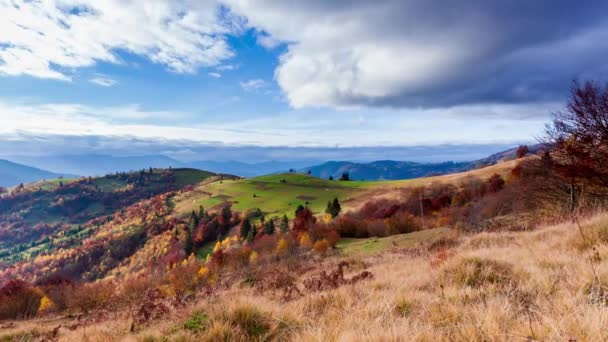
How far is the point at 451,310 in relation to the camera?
12.4 ft

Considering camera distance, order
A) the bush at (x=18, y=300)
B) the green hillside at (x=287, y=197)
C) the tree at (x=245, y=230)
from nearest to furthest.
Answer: the bush at (x=18, y=300) < the tree at (x=245, y=230) < the green hillside at (x=287, y=197)

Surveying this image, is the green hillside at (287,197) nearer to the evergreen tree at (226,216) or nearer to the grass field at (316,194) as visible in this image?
the grass field at (316,194)

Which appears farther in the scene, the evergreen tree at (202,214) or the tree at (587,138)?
the evergreen tree at (202,214)

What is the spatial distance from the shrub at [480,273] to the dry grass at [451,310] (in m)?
0.02

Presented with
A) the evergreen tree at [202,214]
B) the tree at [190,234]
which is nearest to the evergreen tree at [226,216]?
the tree at [190,234]

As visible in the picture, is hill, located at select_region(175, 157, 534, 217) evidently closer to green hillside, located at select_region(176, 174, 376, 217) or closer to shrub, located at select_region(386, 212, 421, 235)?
green hillside, located at select_region(176, 174, 376, 217)

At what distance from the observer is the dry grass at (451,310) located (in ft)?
9.32

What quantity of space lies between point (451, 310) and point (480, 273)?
2437 millimetres

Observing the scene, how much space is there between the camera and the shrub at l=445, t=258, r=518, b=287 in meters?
5.36

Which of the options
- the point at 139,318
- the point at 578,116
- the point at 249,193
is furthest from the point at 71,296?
the point at 249,193

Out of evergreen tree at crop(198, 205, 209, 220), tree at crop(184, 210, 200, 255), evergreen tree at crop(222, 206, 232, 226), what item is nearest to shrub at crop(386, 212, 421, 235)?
tree at crop(184, 210, 200, 255)

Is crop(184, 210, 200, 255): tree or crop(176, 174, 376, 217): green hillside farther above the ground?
crop(176, 174, 376, 217): green hillside

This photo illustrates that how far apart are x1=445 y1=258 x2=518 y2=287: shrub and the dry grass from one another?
18 mm

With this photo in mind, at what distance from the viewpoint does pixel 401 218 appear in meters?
61.4
